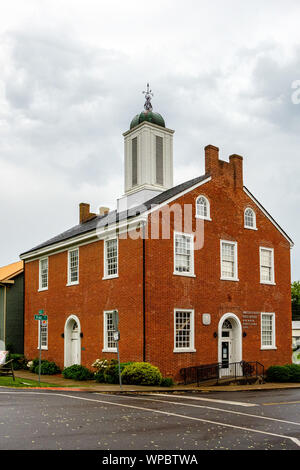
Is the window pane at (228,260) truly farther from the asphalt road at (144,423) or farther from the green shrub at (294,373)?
the asphalt road at (144,423)

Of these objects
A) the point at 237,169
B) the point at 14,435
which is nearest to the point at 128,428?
the point at 14,435

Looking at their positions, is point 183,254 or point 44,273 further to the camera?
point 44,273

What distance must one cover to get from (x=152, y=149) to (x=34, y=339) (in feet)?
44.7

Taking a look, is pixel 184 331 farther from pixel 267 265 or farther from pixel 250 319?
pixel 267 265

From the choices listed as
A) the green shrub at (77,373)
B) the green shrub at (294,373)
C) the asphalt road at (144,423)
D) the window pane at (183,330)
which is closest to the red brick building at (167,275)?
the window pane at (183,330)

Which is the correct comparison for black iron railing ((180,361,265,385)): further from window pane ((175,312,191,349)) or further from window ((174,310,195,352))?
window pane ((175,312,191,349))

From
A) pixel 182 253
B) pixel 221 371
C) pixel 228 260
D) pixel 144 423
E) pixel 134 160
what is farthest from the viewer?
pixel 134 160

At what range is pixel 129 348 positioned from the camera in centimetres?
2320

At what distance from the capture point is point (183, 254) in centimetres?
2455

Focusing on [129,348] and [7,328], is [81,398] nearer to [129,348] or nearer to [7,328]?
[129,348]

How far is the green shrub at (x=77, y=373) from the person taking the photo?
82.0 feet

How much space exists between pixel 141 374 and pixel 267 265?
1135cm

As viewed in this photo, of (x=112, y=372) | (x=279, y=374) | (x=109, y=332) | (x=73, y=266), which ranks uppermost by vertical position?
(x=73, y=266)

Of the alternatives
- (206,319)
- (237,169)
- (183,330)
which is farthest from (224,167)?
(183,330)
